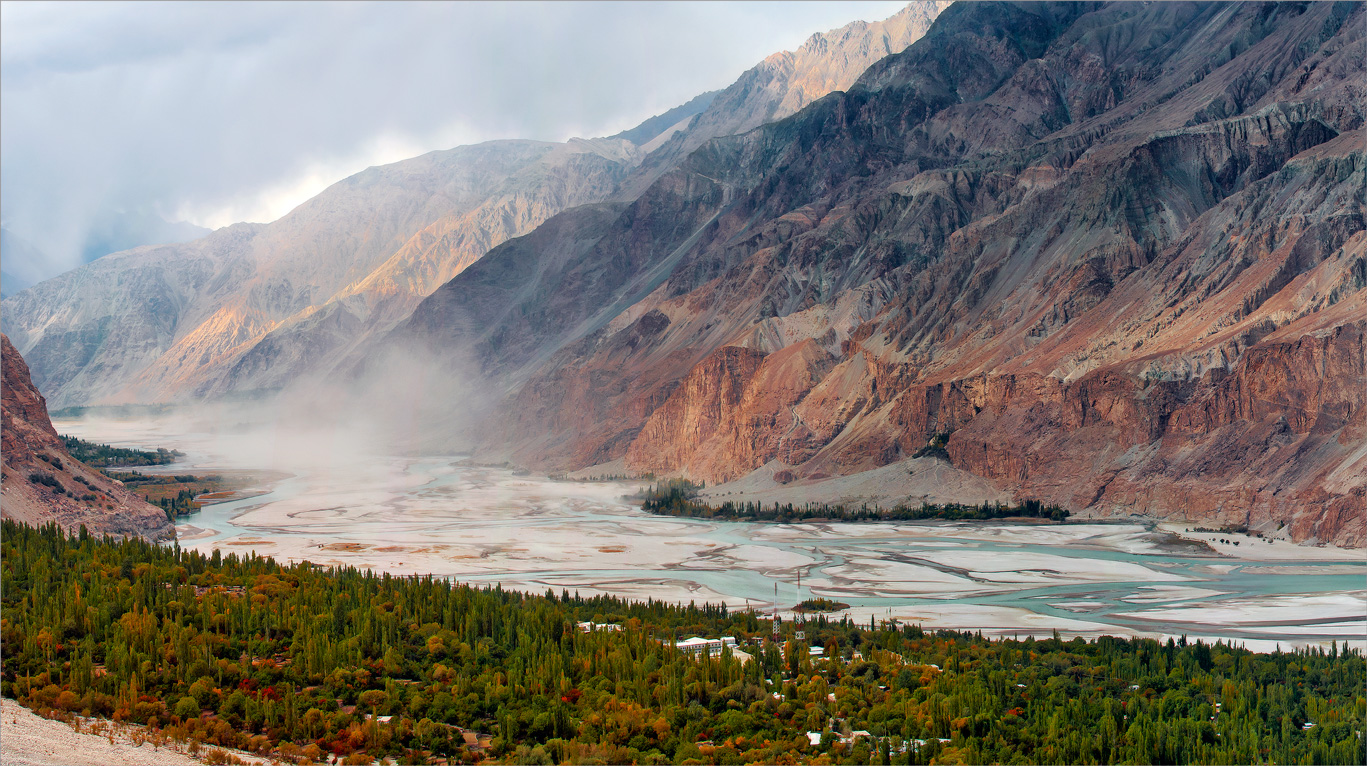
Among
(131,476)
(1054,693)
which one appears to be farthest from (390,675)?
(131,476)

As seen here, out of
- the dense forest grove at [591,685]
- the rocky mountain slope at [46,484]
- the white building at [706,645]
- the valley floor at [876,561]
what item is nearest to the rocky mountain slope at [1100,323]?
the valley floor at [876,561]

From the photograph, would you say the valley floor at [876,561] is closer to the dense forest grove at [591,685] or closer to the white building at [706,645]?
the dense forest grove at [591,685]

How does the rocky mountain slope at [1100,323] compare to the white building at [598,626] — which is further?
the rocky mountain slope at [1100,323]

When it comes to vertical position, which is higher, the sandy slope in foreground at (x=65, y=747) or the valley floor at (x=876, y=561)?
the valley floor at (x=876, y=561)

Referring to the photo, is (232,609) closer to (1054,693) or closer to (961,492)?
(1054,693)

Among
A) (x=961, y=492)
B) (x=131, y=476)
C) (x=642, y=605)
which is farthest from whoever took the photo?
(x=131, y=476)

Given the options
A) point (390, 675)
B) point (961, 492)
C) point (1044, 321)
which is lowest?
point (390, 675)
